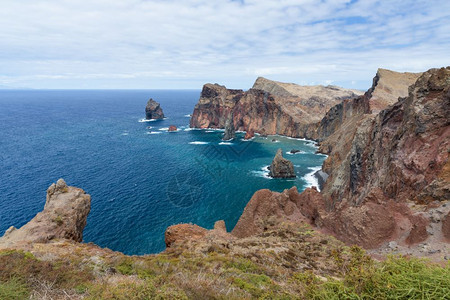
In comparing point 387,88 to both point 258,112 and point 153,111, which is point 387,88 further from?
point 153,111

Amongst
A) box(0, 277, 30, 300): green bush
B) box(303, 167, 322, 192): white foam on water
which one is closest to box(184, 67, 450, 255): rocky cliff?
box(0, 277, 30, 300): green bush

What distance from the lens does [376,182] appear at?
29141 mm

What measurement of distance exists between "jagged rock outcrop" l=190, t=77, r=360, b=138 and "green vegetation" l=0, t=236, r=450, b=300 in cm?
11367

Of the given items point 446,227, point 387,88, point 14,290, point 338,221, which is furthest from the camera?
point 387,88

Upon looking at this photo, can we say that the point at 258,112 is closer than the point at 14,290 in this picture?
No

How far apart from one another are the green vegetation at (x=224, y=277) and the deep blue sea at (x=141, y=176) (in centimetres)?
2660

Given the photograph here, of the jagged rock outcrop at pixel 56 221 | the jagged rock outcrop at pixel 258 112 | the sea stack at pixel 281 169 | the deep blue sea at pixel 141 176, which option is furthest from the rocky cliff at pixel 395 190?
the jagged rock outcrop at pixel 258 112

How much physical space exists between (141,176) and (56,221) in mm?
44077

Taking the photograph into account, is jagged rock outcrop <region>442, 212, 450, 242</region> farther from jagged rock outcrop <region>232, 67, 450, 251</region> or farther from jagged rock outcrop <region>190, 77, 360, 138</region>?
jagged rock outcrop <region>190, 77, 360, 138</region>

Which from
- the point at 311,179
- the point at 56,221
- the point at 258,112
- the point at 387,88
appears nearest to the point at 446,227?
the point at 56,221

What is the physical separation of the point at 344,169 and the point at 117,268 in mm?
40626

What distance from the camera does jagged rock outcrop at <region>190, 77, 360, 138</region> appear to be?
131 metres

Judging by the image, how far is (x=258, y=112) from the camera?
140m

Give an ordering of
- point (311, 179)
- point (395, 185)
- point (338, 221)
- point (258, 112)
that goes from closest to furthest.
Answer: point (338, 221) → point (395, 185) → point (311, 179) → point (258, 112)
